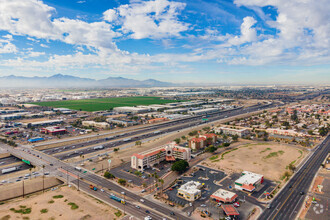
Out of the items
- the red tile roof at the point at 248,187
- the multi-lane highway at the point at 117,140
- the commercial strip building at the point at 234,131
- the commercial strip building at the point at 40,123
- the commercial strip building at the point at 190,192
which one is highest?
the commercial strip building at the point at 234,131

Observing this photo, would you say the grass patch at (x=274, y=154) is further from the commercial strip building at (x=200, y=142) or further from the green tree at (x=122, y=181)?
the green tree at (x=122, y=181)

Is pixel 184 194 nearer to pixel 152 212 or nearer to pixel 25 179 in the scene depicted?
pixel 152 212

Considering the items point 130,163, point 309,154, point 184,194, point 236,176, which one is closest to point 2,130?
point 130,163

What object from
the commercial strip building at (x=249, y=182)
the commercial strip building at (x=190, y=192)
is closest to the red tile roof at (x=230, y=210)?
the commercial strip building at (x=190, y=192)

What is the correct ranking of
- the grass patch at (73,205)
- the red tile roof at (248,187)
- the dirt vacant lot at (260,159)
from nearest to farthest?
1. the grass patch at (73,205)
2. the red tile roof at (248,187)
3. the dirt vacant lot at (260,159)

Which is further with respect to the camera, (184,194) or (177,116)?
(177,116)

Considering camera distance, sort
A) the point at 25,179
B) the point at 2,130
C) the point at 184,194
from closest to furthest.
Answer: the point at 184,194
the point at 25,179
the point at 2,130

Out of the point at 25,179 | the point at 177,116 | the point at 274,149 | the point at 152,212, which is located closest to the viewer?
the point at 152,212
